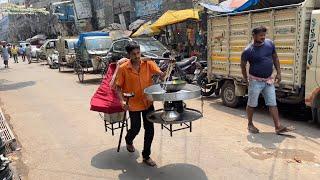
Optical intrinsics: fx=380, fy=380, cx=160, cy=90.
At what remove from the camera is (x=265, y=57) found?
6.26m

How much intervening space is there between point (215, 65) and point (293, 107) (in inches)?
82.2

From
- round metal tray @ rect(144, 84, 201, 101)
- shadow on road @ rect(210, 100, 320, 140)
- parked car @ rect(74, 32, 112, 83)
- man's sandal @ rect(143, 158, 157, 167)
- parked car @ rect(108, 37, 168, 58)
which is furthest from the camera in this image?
parked car @ rect(74, 32, 112, 83)

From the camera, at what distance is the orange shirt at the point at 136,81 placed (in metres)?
4.84

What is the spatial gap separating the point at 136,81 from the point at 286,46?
354 centimetres

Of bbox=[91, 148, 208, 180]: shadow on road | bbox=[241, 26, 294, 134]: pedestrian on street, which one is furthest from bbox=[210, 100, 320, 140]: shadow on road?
bbox=[91, 148, 208, 180]: shadow on road

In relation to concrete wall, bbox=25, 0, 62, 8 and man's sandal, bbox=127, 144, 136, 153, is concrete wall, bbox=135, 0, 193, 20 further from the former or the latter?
concrete wall, bbox=25, 0, 62, 8

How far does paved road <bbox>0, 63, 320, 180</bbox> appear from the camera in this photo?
4895 mm

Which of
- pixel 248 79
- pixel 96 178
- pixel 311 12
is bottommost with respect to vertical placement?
pixel 96 178

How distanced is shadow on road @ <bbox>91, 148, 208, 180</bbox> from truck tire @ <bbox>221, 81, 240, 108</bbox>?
12.5ft

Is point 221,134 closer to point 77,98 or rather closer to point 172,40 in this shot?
point 77,98

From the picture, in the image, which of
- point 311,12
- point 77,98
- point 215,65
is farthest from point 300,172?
point 77,98

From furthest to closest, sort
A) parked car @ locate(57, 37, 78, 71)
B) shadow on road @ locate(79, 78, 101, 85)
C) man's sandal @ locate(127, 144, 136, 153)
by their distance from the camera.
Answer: parked car @ locate(57, 37, 78, 71)
shadow on road @ locate(79, 78, 101, 85)
man's sandal @ locate(127, 144, 136, 153)

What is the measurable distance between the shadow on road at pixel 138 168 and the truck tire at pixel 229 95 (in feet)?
12.5

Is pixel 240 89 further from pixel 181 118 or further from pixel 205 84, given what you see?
pixel 181 118
